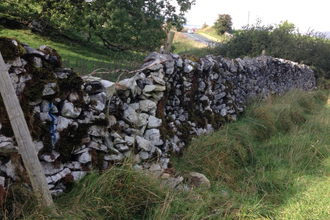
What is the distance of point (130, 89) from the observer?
3.89m

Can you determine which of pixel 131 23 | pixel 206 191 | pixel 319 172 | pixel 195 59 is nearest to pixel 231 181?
pixel 206 191

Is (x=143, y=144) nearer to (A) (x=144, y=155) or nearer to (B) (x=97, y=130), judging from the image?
(A) (x=144, y=155)

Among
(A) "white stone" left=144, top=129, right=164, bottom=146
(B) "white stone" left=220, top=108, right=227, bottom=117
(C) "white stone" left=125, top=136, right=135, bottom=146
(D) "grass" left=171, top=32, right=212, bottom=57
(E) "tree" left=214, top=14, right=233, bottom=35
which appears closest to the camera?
(C) "white stone" left=125, top=136, right=135, bottom=146

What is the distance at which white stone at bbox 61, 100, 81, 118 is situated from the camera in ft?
9.62

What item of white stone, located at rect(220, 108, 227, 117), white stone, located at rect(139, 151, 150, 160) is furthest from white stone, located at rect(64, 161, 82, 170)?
white stone, located at rect(220, 108, 227, 117)

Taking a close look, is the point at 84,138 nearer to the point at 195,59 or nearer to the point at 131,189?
the point at 131,189

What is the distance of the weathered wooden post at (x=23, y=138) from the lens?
209 centimetres

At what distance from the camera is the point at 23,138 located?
217cm

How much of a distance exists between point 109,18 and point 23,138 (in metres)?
10.4

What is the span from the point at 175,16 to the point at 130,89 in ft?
34.1

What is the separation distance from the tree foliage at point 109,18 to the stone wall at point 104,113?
18.6 ft

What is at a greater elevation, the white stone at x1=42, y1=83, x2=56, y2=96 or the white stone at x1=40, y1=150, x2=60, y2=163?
the white stone at x1=42, y1=83, x2=56, y2=96

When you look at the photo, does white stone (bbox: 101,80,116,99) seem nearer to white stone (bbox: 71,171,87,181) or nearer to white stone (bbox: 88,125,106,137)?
white stone (bbox: 88,125,106,137)

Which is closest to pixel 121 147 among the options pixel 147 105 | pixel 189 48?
pixel 147 105
